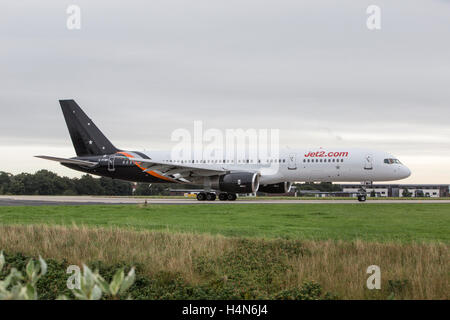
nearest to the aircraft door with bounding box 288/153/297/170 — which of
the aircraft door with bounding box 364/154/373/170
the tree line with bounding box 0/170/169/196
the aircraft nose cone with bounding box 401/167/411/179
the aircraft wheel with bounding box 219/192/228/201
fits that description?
the aircraft door with bounding box 364/154/373/170

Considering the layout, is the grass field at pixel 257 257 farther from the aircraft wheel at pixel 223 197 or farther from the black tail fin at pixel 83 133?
the black tail fin at pixel 83 133

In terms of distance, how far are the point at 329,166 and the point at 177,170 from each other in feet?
39.4

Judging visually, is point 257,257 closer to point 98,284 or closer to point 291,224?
point 291,224

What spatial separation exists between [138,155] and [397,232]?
32.2 meters

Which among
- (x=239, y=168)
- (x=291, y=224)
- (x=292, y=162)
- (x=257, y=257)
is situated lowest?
(x=291, y=224)

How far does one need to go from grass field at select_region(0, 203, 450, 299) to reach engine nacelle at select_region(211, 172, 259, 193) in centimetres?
1814

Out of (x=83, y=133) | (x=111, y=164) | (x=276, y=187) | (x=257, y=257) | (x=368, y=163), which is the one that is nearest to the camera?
(x=257, y=257)

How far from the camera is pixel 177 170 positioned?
4084 centimetres

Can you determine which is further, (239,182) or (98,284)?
(239,182)

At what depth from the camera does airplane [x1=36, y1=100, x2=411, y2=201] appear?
38812 mm

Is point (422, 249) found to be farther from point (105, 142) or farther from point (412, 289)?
point (105, 142)

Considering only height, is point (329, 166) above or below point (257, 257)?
above

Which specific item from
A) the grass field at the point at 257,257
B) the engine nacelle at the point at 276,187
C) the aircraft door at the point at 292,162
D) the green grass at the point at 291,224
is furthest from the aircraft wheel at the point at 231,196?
the grass field at the point at 257,257

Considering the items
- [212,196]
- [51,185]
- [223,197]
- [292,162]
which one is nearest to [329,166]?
[292,162]
